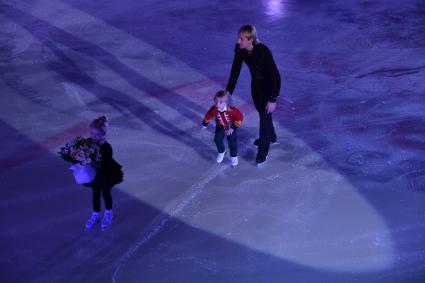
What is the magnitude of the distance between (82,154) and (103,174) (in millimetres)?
430

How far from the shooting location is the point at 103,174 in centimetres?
453

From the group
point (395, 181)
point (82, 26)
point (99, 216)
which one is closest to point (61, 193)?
point (99, 216)

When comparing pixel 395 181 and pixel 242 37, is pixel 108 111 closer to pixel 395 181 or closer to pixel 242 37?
pixel 242 37

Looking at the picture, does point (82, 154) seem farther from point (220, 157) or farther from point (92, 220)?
point (220, 157)

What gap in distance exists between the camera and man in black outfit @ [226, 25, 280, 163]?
489 cm

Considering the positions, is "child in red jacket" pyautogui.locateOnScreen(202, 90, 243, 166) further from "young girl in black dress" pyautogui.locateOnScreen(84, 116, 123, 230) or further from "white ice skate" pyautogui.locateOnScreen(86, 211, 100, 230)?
"white ice skate" pyautogui.locateOnScreen(86, 211, 100, 230)

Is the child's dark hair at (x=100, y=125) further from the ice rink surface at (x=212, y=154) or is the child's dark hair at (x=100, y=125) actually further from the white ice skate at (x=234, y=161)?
the white ice skate at (x=234, y=161)

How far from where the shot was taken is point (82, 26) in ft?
35.0

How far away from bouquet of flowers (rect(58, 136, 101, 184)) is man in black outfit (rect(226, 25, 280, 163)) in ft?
6.52

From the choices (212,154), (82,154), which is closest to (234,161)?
(212,154)

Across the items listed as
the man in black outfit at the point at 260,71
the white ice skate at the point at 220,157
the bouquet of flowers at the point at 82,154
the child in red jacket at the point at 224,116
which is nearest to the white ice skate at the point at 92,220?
the bouquet of flowers at the point at 82,154

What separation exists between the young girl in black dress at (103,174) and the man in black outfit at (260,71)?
1.79 meters

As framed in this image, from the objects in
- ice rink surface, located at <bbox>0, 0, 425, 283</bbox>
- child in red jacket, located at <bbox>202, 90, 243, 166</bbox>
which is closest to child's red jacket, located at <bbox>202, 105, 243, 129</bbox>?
child in red jacket, located at <bbox>202, 90, 243, 166</bbox>

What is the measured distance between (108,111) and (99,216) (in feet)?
8.81
